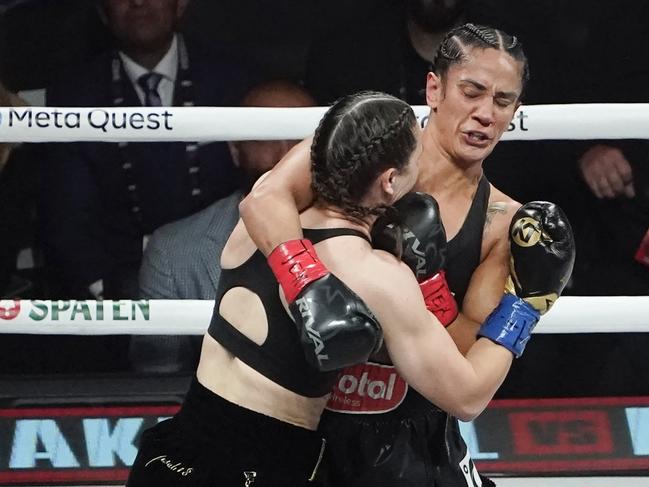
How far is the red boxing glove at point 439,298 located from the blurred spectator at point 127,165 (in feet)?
4.30

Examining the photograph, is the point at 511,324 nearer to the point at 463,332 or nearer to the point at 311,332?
the point at 463,332

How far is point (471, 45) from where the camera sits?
2.16 meters

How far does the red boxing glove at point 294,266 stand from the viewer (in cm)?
179

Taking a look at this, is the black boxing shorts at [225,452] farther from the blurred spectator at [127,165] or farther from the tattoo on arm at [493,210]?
the blurred spectator at [127,165]

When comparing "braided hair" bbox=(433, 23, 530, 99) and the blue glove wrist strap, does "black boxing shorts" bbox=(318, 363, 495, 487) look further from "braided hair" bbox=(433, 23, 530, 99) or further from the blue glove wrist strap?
"braided hair" bbox=(433, 23, 530, 99)

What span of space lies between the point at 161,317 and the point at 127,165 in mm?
725

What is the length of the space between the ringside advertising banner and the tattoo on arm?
96 cm

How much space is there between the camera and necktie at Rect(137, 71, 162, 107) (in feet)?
Answer: 10.9

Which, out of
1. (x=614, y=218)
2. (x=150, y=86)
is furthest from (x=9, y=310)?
(x=614, y=218)

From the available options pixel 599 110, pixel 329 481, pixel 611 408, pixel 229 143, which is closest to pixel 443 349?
pixel 329 481

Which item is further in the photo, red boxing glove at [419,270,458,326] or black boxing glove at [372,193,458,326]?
red boxing glove at [419,270,458,326]

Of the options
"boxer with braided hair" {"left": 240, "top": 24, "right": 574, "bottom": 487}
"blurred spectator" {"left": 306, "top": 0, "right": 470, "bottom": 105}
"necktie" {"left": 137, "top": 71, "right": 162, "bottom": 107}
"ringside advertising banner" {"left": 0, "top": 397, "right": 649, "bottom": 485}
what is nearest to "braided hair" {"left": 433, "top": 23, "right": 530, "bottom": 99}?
"boxer with braided hair" {"left": 240, "top": 24, "right": 574, "bottom": 487}

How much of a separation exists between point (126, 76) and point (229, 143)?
35 cm

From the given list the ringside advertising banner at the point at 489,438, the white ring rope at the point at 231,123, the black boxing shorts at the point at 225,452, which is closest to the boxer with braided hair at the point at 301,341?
the black boxing shorts at the point at 225,452
